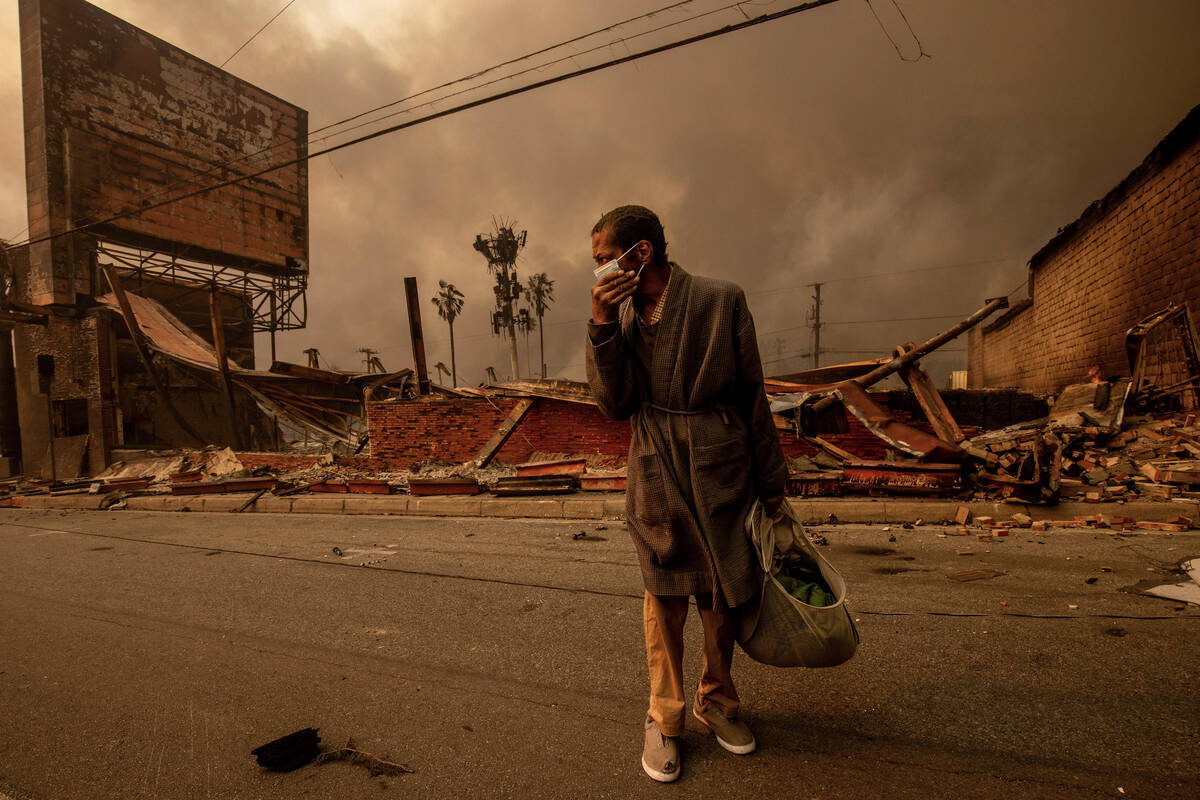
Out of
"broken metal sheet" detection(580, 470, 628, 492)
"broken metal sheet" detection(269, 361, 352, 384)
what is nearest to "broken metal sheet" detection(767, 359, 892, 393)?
"broken metal sheet" detection(580, 470, 628, 492)

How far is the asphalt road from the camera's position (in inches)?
72.0

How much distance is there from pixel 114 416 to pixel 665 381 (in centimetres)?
2048

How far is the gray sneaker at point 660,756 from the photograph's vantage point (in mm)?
1782

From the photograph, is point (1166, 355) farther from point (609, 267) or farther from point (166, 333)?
point (166, 333)

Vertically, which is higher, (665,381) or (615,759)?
(665,381)

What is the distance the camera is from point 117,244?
58.0ft

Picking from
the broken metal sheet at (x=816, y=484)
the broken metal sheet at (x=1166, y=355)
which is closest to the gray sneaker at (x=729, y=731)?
the broken metal sheet at (x=816, y=484)

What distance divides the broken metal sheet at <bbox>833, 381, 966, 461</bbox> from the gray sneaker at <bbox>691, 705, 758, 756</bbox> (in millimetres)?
5345

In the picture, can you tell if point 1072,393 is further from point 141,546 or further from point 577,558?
point 141,546

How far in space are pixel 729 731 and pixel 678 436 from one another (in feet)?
3.42

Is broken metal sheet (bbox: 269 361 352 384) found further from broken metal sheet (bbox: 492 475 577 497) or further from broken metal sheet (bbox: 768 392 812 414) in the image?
broken metal sheet (bbox: 768 392 812 414)

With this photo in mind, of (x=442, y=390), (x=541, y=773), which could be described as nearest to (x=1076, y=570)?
(x=541, y=773)

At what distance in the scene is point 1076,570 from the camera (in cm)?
370

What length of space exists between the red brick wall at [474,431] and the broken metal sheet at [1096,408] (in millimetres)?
6471
